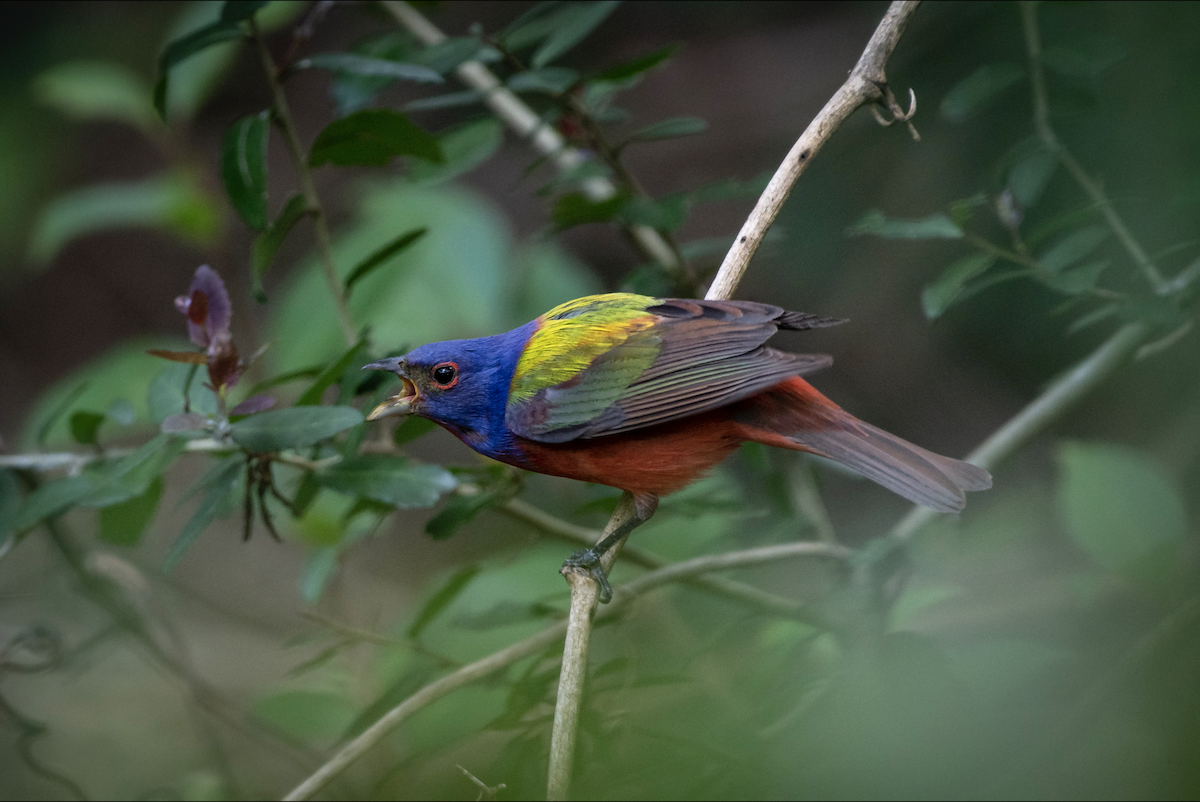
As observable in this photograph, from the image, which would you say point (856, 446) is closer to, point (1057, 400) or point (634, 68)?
point (1057, 400)

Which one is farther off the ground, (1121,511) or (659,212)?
(659,212)

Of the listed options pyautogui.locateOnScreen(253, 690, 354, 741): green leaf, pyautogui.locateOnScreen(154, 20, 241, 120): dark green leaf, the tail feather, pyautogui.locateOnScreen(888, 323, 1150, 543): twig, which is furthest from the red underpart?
pyautogui.locateOnScreen(253, 690, 354, 741): green leaf

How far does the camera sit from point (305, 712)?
368 cm

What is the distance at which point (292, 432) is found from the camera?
222 centimetres

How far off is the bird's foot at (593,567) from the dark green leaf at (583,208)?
1.01m

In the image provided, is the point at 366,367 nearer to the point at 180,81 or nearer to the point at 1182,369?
the point at 1182,369

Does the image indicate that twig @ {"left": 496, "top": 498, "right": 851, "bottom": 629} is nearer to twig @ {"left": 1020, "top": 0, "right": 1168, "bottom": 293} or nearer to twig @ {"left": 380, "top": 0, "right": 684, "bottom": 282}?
twig @ {"left": 380, "top": 0, "right": 684, "bottom": 282}

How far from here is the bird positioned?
2.33 m

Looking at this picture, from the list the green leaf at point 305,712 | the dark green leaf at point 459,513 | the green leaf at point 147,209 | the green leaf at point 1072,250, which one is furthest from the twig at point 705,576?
the green leaf at point 147,209

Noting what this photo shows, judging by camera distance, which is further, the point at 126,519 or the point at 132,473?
the point at 126,519

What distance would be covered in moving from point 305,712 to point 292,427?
1.89 metres

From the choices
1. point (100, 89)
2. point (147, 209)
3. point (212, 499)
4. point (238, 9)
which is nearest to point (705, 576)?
point (212, 499)

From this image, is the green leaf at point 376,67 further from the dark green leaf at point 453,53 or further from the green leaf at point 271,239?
the green leaf at point 271,239

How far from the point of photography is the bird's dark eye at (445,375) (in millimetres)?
2594
